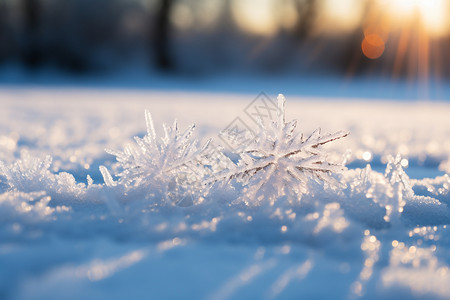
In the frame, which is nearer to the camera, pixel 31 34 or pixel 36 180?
pixel 36 180

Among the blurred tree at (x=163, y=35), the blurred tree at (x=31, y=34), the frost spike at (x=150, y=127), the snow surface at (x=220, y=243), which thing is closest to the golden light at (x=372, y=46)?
the blurred tree at (x=163, y=35)

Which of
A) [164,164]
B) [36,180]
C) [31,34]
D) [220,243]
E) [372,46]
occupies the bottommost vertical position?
[220,243]

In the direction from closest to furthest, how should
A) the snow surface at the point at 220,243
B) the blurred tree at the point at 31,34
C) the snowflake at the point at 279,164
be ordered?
the snow surface at the point at 220,243
the snowflake at the point at 279,164
the blurred tree at the point at 31,34

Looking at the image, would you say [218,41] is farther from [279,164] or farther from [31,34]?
[279,164]

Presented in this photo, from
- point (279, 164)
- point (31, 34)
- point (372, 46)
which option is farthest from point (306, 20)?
point (279, 164)

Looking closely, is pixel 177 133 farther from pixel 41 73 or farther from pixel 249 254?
pixel 41 73

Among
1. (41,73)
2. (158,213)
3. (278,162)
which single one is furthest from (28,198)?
(41,73)

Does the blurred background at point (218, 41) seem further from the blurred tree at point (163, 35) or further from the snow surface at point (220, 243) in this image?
the snow surface at point (220, 243)
